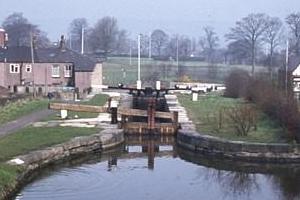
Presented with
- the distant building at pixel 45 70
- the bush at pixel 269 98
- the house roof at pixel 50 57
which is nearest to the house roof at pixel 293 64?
the bush at pixel 269 98

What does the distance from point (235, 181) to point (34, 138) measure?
9.12 metres

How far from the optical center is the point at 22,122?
114ft

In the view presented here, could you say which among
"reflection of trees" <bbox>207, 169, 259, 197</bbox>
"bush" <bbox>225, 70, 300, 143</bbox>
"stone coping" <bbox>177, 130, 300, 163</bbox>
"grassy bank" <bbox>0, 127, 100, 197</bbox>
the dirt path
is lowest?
"reflection of trees" <bbox>207, 169, 259, 197</bbox>

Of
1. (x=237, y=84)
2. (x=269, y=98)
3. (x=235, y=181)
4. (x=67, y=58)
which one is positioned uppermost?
(x=67, y=58)

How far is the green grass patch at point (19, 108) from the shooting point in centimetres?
3724

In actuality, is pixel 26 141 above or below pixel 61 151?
above

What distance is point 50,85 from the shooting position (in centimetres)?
6025

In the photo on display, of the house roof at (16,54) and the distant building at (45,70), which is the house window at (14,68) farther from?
the house roof at (16,54)

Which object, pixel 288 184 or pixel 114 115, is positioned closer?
pixel 288 184

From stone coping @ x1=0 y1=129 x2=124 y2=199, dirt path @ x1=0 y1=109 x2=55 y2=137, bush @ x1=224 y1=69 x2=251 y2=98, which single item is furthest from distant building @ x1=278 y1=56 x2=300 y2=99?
stone coping @ x1=0 y1=129 x2=124 y2=199

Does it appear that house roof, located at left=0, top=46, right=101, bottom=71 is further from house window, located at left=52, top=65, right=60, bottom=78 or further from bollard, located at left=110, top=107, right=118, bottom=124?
bollard, located at left=110, top=107, right=118, bottom=124

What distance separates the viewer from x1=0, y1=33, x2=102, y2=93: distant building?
2376 inches

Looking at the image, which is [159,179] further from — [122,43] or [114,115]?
[122,43]

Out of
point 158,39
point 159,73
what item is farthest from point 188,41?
point 159,73
